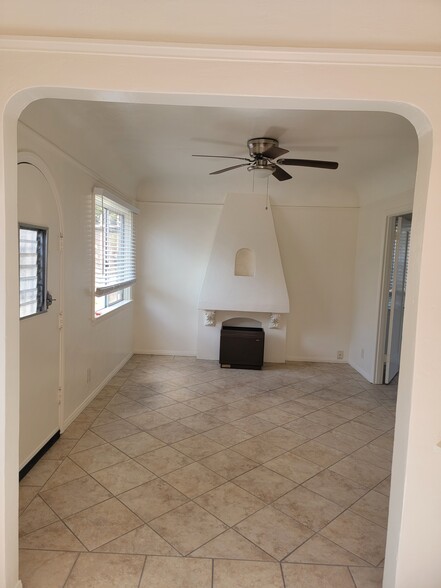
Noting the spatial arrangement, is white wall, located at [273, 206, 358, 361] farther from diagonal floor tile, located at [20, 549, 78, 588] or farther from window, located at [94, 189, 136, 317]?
diagonal floor tile, located at [20, 549, 78, 588]

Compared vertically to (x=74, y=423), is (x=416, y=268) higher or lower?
higher

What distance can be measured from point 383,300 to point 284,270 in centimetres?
148

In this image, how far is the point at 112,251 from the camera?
4371 millimetres

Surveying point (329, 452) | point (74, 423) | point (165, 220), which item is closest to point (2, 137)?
point (74, 423)

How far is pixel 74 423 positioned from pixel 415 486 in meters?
2.72

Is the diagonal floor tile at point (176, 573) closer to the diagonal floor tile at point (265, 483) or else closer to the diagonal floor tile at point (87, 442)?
the diagonal floor tile at point (265, 483)

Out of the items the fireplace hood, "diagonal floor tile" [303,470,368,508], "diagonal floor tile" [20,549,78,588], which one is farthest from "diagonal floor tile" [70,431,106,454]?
the fireplace hood

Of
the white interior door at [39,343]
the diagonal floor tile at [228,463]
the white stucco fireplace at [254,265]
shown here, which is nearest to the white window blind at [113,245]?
the white interior door at [39,343]

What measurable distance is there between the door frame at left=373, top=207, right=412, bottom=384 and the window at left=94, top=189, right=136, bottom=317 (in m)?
3.14

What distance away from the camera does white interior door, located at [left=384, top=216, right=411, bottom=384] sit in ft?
14.8

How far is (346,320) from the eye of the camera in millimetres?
5543

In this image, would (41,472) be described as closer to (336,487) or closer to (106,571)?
(106,571)

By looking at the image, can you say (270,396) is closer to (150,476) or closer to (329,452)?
(329,452)

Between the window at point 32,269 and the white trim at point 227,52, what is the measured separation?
1.21 m
